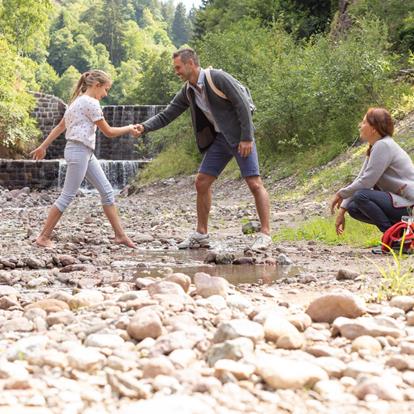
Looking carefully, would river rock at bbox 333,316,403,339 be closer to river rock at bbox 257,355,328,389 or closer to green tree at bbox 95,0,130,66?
river rock at bbox 257,355,328,389

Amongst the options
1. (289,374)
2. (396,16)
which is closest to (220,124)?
(289,374)

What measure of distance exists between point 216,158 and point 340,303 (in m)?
4.21

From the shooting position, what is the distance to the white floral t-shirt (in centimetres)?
746

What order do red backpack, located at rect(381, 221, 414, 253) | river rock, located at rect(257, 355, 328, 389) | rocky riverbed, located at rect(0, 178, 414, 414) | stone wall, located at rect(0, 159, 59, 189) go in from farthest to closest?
1. stone wall, located at rect(0, 159, 59, 189)
2. red backpack, located at rect(381, 221, 414, 253)
3. river rock, located at rect(257, 355, 328, 389)
4. rocky riverbed, located at rect(0, 178, 414, 414)

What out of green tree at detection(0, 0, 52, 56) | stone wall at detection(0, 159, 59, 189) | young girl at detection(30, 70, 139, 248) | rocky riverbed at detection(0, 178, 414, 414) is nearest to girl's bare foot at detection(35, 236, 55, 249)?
young girl at detection(30, 70, 139, 248)

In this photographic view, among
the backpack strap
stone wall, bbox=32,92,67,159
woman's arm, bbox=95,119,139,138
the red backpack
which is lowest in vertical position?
the red backpack

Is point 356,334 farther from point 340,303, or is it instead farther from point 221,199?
point 221,199

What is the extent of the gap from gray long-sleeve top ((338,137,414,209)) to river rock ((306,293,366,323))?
3.02m

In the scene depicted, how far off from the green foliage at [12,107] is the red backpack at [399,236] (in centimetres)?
2606

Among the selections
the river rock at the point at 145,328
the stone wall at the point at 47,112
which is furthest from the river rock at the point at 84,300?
the stone wall at the point at 47,112

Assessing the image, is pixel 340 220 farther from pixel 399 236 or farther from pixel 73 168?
pixel 73 168

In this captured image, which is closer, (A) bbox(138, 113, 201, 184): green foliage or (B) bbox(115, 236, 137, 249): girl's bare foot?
(B) bbox(115, 236, 137, 249): girl's bare foot

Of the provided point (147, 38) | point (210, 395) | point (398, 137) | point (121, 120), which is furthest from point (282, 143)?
point (147, 38)

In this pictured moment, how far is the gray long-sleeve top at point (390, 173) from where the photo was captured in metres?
6.60
